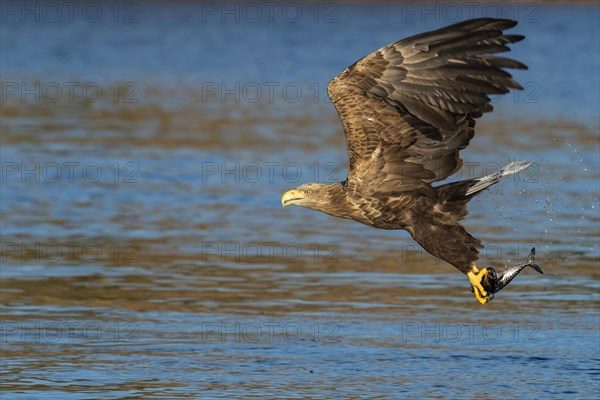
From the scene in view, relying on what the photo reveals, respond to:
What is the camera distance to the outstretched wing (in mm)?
6734

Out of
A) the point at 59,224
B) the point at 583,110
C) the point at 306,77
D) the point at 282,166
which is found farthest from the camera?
the point at 306,77

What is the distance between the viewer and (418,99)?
695cm

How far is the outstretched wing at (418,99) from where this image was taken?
673 cm

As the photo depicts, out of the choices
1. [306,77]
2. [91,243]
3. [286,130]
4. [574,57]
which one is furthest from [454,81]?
[574,57]

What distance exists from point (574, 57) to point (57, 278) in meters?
18.9

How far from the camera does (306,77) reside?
25.1 metres

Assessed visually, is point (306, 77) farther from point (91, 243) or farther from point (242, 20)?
point (242, 20)
